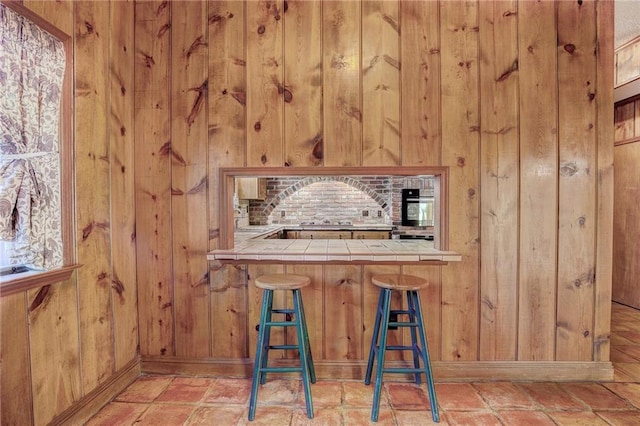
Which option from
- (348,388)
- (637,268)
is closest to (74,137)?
(348,388)

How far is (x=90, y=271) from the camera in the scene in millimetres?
1852

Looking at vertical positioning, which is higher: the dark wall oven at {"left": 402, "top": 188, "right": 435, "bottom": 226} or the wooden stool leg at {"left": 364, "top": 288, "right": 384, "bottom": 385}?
the dark wall oven at {"left": 402, "top": 188, "right": 435, "bottom": 226}

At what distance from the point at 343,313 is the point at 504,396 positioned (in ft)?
3.56

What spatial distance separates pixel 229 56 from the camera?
2213mm

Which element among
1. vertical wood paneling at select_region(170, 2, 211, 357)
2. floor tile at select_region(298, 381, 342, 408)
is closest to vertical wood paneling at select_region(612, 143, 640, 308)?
floor tile at select_region(298, 381, 342, 408)

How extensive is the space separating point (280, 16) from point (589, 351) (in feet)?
9.99

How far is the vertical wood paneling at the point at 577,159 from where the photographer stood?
7.00ft

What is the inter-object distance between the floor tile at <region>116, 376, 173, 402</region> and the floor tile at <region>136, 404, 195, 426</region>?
0.42 ft

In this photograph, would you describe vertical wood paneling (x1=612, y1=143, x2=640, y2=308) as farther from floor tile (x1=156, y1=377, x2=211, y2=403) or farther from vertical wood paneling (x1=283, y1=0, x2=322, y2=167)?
floor tile (x1=156, y1=377, x2=211, y2=403)

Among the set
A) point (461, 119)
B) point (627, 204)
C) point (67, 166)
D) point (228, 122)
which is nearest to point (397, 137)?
point (461, 119)

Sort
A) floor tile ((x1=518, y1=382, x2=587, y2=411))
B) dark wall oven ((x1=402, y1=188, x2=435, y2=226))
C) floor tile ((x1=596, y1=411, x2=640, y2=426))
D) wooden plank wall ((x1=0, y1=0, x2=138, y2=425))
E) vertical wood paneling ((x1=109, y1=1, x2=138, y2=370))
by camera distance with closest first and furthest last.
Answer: wooden plank wall ((x1=0, y1=0, x2=138, y2=425))
floor tile ((x1=596, y1=411, x2=640, y2=426))
floor tile ((x1=518, y1=382, x2=587, y2=411))
vertical wood paneling ((x1=109, y1=1, x2=138, y2=370))
dark wall oven ((x1=402, y1=188, x2=435, y2=226))

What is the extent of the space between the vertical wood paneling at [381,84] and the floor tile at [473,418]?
1534 millimetres

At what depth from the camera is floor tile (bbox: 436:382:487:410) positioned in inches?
74.6

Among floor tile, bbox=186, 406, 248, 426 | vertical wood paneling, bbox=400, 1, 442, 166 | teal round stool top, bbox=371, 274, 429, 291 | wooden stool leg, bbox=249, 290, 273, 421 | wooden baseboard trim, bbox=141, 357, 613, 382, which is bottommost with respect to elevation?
floor tile, bbox=186, 406, 248, 426
